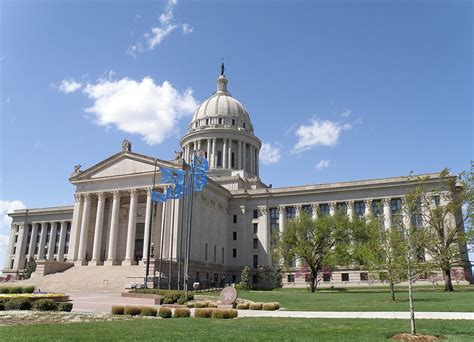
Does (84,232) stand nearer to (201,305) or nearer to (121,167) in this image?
(121,167)

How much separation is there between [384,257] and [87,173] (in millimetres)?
53088

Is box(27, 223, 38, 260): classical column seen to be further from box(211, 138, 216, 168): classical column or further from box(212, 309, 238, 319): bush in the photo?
box(212, 309, 238, 319): bush

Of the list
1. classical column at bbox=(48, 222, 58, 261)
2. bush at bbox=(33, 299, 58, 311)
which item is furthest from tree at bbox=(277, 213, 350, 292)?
classical column at bbox=(48, 222, 58, 261)

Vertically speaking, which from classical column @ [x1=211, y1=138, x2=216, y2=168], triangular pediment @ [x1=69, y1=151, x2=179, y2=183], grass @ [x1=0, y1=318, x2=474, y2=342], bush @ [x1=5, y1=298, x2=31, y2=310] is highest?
classical column @ [x1=211, y1=138, x2=216, y2=168]

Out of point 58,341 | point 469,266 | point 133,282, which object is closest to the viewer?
point 58,341

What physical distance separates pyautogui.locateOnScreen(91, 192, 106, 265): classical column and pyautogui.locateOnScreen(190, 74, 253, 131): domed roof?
3841 centimetres

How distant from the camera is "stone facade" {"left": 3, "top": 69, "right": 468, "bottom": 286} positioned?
64.7 metres

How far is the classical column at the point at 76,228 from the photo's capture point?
68250 millimetres

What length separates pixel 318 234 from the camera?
184 feet

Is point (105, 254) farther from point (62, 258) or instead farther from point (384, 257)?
point (384, 257)

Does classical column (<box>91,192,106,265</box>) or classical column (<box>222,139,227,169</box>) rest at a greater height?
classical column (<box>222,139,227,169</box>)

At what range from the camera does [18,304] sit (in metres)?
24.3

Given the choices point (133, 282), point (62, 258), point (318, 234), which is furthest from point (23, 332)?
point (62, 258)

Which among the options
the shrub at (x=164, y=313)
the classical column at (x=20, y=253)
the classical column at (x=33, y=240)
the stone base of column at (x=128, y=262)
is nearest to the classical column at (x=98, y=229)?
the stone base of column at (x=128, y=262)
